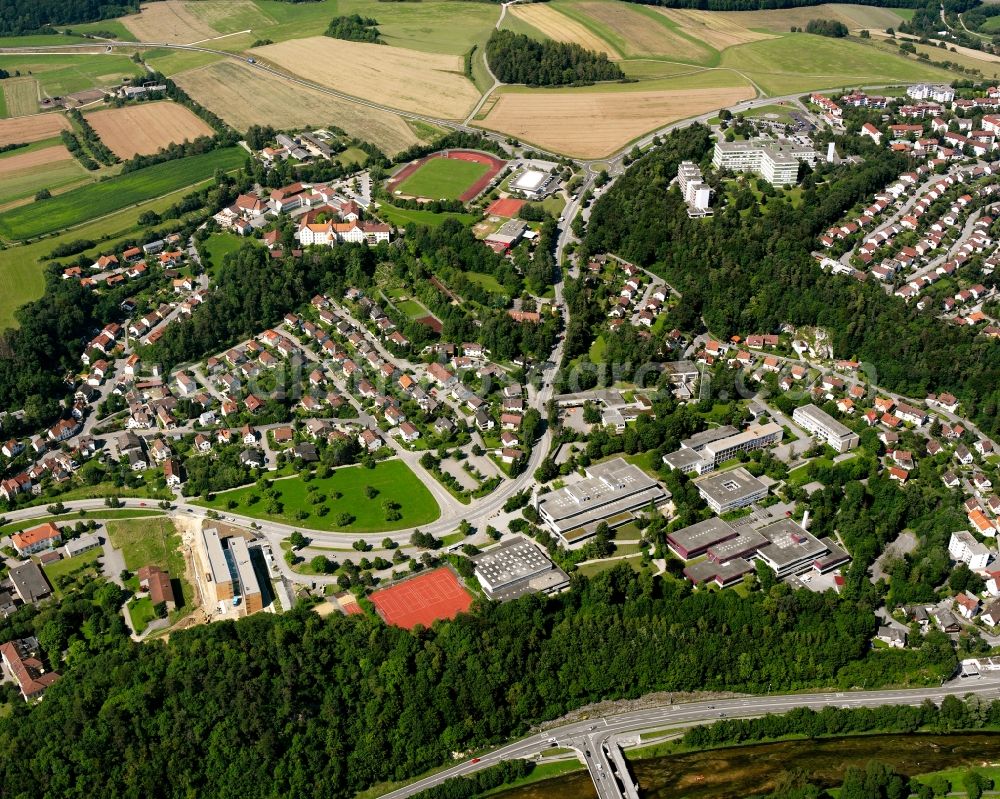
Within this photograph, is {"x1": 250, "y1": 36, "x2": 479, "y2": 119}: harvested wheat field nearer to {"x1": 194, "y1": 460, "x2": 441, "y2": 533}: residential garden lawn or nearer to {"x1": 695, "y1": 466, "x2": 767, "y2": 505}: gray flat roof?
{"x1": 194, "y1": 460, "x2": 441, "y2": 533}: residential garden lawn

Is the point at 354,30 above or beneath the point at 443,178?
above

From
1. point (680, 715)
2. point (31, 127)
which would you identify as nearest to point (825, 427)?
point (680, 715)

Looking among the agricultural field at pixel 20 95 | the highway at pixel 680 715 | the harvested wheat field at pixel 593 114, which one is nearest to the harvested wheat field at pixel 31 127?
the agricultural field at pixel 20 95

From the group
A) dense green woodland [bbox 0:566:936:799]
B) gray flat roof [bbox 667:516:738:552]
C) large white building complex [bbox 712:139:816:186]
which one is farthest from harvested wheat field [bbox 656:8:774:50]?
dense green woodland [bbox 0:566:936:799]

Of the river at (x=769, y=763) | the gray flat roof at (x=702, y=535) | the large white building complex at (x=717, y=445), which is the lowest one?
the river at (x=769, y=763)

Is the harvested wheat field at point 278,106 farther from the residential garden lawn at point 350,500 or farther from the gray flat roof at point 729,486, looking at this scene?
the gray flat roof at point 729,486

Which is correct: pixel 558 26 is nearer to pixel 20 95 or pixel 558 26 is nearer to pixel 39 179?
pixel 20 95
